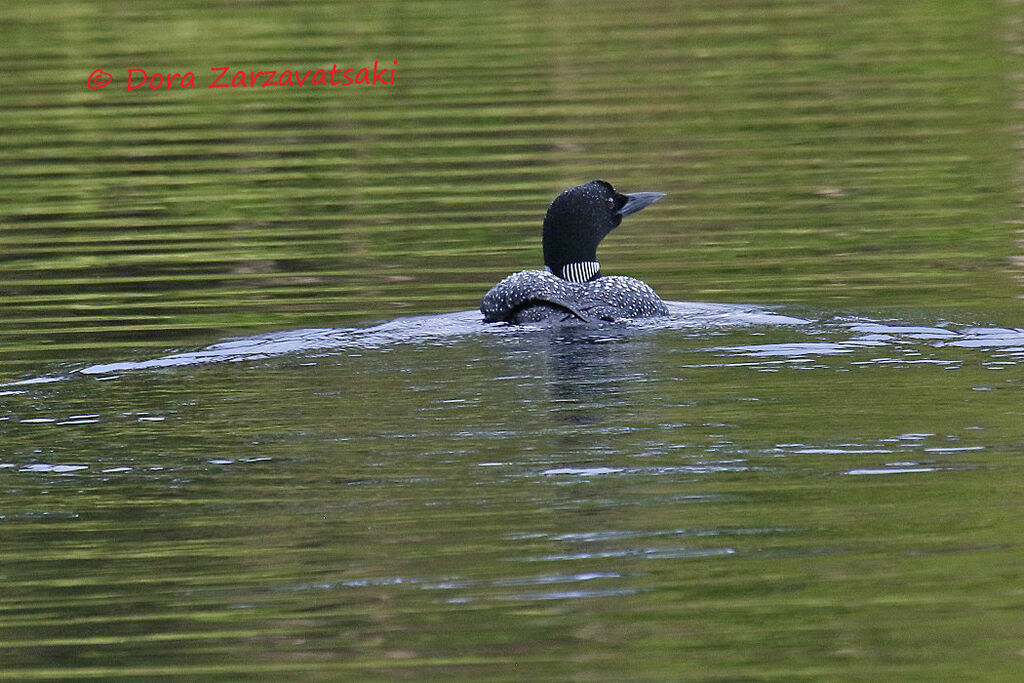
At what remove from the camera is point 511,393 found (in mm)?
8297

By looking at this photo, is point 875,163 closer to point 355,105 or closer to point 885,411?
point 355,105

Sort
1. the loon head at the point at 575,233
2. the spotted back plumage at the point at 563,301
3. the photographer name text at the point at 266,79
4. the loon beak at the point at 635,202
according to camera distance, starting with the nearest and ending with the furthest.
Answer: the spotted back plumage at the point at 563,301 → the loon head at the point at 575,233 → the loon beak at the point at 635,202 → the photographer name text at the point at 266,79

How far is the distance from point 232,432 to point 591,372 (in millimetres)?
1759

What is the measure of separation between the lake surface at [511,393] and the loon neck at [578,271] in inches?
21.4

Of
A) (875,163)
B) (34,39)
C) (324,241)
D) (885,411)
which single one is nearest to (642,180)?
(875,163)

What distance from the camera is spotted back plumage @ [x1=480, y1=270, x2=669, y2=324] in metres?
9.99

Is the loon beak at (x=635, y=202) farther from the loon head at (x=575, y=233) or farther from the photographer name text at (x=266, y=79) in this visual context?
the photographer name text at (x=266, y=79)

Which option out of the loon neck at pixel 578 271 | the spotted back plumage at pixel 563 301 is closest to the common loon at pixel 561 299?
the spotted back plumage at pixel 563 301

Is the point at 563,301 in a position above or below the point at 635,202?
below

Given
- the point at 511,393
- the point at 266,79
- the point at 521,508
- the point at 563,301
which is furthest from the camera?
the point at 266,79

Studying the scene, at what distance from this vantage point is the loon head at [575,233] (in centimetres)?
1091

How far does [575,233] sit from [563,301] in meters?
0.91

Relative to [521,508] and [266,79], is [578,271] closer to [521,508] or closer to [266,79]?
[521,508]

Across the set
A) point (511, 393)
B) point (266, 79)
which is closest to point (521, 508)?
point (511, 393)
